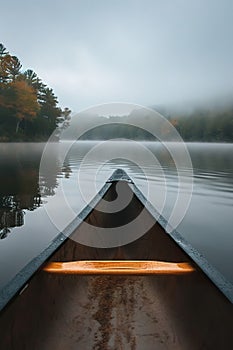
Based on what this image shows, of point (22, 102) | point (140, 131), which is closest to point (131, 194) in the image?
point (22, 102)

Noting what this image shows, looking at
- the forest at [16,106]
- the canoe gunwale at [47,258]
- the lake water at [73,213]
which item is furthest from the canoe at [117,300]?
the forest at [16,106]

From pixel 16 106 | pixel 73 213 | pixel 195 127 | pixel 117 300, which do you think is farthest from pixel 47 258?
pixel 195 127

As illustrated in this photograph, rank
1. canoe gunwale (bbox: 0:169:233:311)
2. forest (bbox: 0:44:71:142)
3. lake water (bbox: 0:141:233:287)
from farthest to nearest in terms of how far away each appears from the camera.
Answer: forest (bbox: 0:44:71:142)
lake water (bbox: 0:141:233:287)
canoe gunwale (bbox: 0:169:233:311)

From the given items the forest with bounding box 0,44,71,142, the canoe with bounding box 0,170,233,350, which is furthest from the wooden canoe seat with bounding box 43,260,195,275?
the forest with bounding box 0,44,71,142

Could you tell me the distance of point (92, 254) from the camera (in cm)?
343

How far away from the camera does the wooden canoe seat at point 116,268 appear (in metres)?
2.12

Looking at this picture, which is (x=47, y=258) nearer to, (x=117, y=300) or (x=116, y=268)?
(x=116, y=268)

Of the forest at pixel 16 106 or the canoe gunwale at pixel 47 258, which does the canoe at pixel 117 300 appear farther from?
the forest at pixel 16 106

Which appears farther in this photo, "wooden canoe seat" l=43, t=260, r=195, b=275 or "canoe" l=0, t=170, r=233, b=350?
"wooden canoe seat" l=43, t=260, r=195, b=275

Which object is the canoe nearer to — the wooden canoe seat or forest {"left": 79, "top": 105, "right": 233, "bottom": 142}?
the wooden canoe seat

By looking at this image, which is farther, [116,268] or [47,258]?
[116,268]

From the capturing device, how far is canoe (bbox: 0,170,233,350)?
1.57 metres

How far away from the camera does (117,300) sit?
2.88 meters

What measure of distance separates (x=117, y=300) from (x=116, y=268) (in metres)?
0.80
